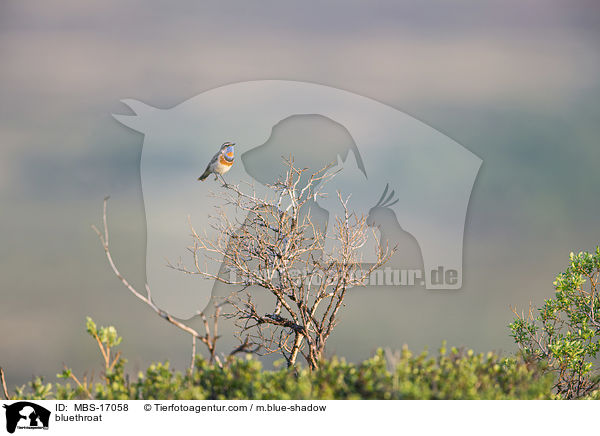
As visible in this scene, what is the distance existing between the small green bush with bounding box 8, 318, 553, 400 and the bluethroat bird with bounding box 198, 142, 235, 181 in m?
A: 3.01

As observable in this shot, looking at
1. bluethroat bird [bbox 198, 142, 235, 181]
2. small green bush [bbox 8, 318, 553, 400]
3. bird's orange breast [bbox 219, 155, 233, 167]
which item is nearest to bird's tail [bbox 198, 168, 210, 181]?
bluethroat bird [bbox 198, 142, 235, 181]

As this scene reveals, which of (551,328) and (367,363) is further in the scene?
(551,328)

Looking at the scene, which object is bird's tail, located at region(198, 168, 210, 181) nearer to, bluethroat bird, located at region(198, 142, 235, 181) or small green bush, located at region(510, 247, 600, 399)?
bluethroat bird, located at region(198, 142, 235, 181)

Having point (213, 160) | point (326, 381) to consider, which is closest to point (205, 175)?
point (213, 160)

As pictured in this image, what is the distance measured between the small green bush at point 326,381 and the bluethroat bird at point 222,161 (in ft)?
9.87

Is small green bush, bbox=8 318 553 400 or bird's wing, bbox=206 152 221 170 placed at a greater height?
bird's wing, bbox=206 152 221 170

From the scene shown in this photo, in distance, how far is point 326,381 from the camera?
4.53 metres

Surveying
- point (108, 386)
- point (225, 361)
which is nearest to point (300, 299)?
point (225, 361)

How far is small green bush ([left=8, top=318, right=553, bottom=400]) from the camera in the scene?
4.44 meters

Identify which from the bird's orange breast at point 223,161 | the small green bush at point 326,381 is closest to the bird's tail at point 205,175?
the bird's orange breast at point 223,161

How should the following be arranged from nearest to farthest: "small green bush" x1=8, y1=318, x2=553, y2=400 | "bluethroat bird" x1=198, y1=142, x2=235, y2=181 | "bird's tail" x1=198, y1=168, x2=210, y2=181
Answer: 1. "small green bush" x1=8, y1=318, x2=553, y2=400
2. "bluethroat bird" x1=198, y1=142, x2=235, y2=181
3. "bird's tail" x1=198, y1=168, x2=210, y2=181
